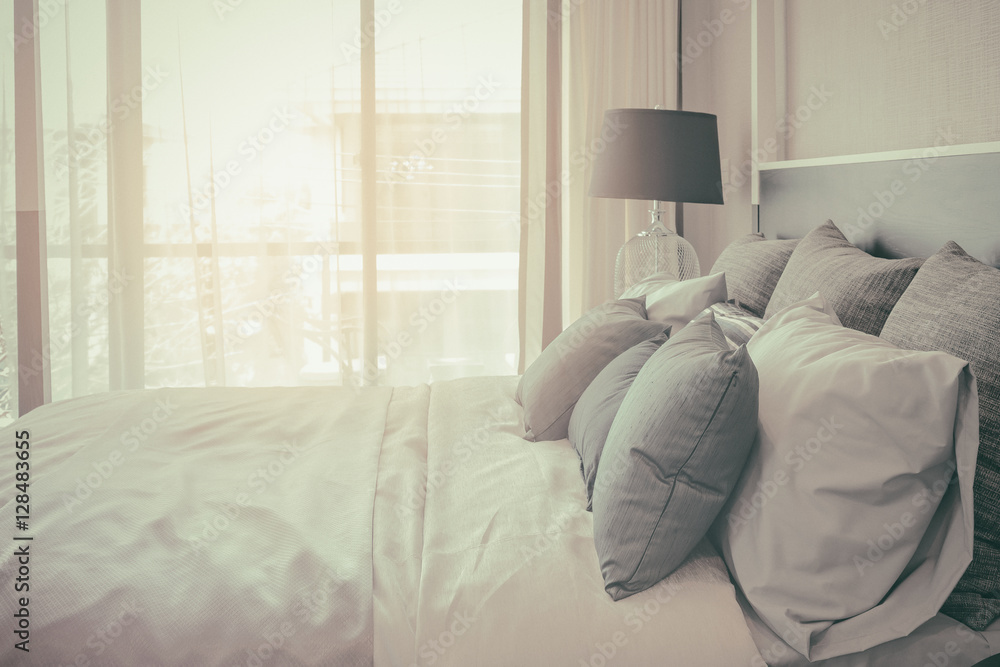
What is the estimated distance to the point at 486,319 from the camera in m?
3.85

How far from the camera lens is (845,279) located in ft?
4.96

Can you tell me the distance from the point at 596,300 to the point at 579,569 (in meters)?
2.78

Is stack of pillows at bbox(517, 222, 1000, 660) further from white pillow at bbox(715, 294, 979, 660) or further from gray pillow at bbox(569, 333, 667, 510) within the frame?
gray pillow at bbox(569, 333, 667, 510)

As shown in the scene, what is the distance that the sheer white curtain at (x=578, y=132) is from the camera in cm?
366

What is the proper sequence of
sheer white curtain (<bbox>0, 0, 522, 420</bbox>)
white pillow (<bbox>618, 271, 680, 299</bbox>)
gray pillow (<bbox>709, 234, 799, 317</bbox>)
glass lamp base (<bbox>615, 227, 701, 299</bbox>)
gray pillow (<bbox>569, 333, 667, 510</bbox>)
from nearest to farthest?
gray pillow (<bbox>569, 333, 667, 510</bbox>) → gray pillow (<bbox>709, 234, 799, 317</bbox>) → white pillow (<bbox>618, 271, 680, 299</bbox>) → glass lamp base (<bbox>615, 227, 701, 299</bbox>) → sheer white curtain (<bbox>0, 0, 522, 420</bbox>)

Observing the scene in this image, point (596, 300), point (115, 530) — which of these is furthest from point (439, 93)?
point (115, 530)

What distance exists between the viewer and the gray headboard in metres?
1.45

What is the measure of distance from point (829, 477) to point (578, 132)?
9.80ft

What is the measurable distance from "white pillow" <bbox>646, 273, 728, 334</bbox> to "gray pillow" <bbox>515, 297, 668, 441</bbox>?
0.09 metres

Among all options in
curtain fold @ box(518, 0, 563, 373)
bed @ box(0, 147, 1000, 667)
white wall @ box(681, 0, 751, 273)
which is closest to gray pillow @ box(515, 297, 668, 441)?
bed @ box(0, 147, 1000, 667)

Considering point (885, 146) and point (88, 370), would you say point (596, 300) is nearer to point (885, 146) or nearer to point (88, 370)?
point (885, 146)

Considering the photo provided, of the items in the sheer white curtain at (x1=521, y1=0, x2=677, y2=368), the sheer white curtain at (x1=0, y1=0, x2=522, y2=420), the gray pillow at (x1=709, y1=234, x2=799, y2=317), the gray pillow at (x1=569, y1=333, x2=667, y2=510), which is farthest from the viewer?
the sheer white curtain at (x1=521, y1=0, x2=677, y2=368)

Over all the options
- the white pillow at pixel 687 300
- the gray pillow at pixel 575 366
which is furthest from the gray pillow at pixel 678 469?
the white pillow at pixel 687 300

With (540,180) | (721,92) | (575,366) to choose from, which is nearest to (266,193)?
(540,180)
